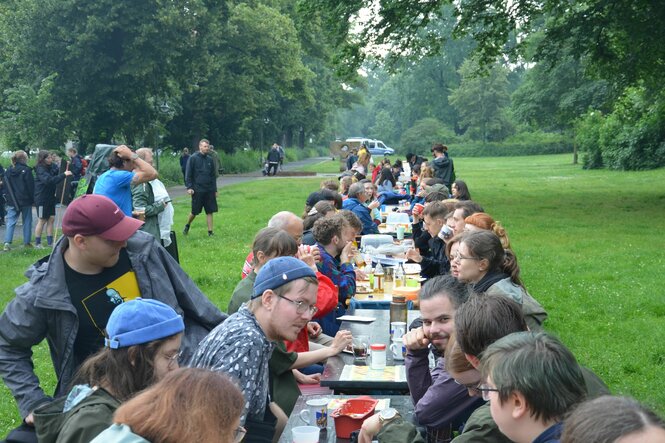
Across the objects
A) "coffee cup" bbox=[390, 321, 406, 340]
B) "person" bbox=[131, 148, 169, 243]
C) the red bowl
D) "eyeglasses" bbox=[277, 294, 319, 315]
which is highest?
"eyeglasses" bbox=[277, 294, 319, 315]

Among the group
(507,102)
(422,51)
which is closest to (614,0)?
(422,51)

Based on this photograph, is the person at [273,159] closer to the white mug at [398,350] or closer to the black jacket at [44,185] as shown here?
the black jacket at [44,185]

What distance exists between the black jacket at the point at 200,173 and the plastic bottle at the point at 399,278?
9.27 meters

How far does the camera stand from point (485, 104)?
296 ft

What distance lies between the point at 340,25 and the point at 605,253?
11.3 metres

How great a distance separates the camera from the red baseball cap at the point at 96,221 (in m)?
4.20

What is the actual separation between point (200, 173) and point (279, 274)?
13.7 meters

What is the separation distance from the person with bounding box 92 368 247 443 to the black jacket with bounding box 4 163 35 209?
14617mm

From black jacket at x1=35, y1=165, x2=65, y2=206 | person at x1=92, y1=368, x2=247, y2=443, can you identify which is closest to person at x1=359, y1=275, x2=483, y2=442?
person at x1=92, y1=368, x2=247, y2=443

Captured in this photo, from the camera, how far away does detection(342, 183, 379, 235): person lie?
495 inches

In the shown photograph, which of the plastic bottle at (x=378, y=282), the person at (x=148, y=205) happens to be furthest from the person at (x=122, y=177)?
the plastic bottle at (x=378, y=282)

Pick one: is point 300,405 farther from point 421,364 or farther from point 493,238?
point 493,238

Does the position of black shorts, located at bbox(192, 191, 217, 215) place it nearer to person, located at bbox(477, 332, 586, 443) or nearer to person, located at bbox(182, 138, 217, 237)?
person, located at bbox(182, 138, 217, 237)

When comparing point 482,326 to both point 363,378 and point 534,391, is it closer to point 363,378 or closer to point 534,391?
point 534,391
